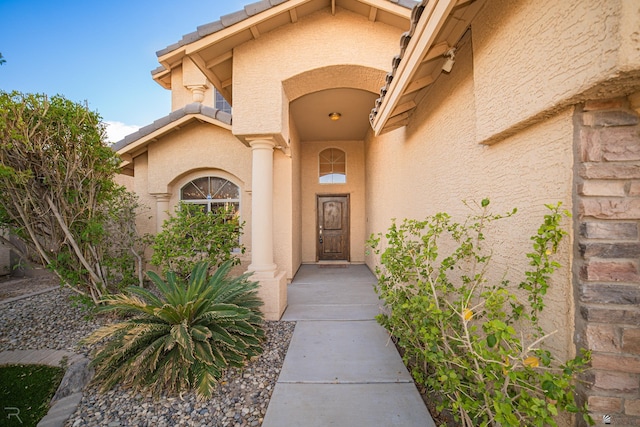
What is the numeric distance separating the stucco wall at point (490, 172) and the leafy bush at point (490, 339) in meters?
0.10

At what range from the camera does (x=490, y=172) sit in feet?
7.09

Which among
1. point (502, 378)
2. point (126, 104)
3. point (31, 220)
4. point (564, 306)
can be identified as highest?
point (126, 104)

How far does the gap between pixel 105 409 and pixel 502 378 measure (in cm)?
310

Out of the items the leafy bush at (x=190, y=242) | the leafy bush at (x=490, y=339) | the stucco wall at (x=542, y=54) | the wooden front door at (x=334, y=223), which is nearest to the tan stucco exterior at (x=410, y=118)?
the stucco wall at (x=542, y=54)

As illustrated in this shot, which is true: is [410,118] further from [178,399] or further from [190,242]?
[178,399]

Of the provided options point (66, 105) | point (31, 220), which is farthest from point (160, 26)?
point (31, 220)

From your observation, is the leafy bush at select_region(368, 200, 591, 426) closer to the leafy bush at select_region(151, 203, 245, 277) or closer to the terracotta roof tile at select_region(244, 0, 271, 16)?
the leafy bush at select_region(151, 203, 245, 277)

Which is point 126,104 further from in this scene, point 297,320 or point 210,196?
point 297,320

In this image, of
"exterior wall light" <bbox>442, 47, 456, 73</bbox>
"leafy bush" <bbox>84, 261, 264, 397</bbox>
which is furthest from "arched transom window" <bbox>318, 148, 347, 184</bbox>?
"exterior wall light" <bbox>442, 47, 456, 73</bbox>

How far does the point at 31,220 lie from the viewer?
3832mm

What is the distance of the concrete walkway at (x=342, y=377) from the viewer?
7.32ft

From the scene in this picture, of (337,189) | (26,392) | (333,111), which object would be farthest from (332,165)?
(26,392)

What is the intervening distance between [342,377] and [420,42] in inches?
126

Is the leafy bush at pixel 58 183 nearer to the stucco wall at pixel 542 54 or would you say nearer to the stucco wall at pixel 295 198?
the stucco wall at pixel 295 198
